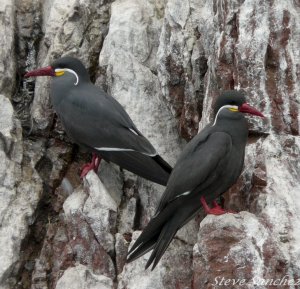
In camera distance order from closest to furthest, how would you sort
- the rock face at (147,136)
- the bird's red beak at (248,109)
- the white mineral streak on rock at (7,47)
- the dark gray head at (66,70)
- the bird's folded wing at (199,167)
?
the rock face at (147,136)
the bird's folded wing at (199,167)
the bird's red beak at (248,109)
the dark gray head at (66,70)
the white mineral streak on rock at (7,47)

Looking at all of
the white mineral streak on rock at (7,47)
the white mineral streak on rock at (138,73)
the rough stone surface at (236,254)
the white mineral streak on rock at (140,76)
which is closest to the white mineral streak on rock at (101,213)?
the white mineral streak on rock at (140,76)

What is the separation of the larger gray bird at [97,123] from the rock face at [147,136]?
0.37 m

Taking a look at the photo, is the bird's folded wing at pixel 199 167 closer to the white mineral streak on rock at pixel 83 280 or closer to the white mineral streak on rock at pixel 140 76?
the white mineral streak on rock at pixel 83 280

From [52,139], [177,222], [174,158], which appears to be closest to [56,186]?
[52,139]

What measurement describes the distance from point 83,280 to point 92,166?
179 cm

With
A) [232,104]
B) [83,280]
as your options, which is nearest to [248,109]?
[232,104]

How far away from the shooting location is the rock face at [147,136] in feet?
27.0

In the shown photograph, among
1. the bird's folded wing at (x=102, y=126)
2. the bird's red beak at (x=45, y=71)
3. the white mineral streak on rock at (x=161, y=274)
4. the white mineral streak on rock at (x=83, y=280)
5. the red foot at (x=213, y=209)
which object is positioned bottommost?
the white mineral streak on rock at (x=83, y=280)

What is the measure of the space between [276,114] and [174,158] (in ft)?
5.44

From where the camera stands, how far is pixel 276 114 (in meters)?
9.40

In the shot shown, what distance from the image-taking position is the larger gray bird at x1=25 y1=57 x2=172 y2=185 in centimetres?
988

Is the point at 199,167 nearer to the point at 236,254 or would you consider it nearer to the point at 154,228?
the point at 154,228

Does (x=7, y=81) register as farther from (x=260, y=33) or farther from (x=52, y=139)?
(x=260, y=33)

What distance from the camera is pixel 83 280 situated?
882 centimetres
